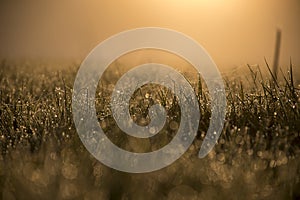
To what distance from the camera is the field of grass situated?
208cm

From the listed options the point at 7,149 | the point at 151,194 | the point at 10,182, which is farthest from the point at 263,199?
the point at 7,149

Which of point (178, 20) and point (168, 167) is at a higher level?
point (178, 20)

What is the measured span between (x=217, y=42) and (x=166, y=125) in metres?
4.45

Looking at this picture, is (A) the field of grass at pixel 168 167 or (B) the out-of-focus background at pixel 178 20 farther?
(B) the out-of-focus background at pixel 178 20

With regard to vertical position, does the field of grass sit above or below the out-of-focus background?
below

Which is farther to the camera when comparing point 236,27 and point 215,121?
point 236,27

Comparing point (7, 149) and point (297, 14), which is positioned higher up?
point (297, 14)

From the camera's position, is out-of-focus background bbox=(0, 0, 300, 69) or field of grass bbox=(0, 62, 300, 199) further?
out-of-focus background bbox=(0, 0, 300, 69)

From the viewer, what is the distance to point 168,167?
2246mm

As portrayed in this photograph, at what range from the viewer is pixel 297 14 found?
6840mm

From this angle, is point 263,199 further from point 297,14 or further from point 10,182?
point 297,14

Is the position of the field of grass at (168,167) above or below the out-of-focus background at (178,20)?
below

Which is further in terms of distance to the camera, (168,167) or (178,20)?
(178,20)

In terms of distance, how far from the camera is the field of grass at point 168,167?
82.0 inches
